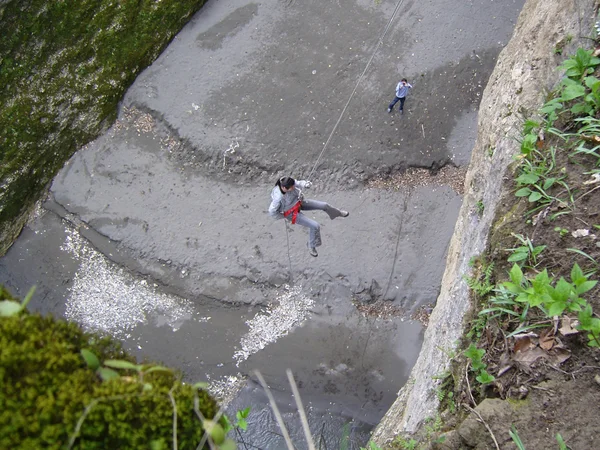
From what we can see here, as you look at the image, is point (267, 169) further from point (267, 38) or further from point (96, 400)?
point (96, 400)

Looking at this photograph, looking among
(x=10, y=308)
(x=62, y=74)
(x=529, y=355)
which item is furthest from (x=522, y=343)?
(x=62, y=74)

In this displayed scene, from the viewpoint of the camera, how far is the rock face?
4.15 m

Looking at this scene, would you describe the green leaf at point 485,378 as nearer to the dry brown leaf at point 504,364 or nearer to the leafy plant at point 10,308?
the dry brown leaf at point 504,364

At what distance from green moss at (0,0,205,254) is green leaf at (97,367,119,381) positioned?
228 inches

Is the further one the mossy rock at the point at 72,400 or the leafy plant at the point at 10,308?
the leafy plant at the point at 10,308

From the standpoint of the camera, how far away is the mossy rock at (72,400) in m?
1.95

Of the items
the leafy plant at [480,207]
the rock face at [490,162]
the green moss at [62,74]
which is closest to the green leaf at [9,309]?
the rock face at [490,162]

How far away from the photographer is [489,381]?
3393mm

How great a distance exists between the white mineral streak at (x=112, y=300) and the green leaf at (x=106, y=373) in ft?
14.8

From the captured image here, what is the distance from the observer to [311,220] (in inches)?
233

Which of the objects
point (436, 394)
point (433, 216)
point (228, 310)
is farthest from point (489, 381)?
point (228, 310)

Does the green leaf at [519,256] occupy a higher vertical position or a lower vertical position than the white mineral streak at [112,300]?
higher

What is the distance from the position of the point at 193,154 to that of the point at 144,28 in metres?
2.06

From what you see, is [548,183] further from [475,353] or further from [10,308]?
[10,308]
